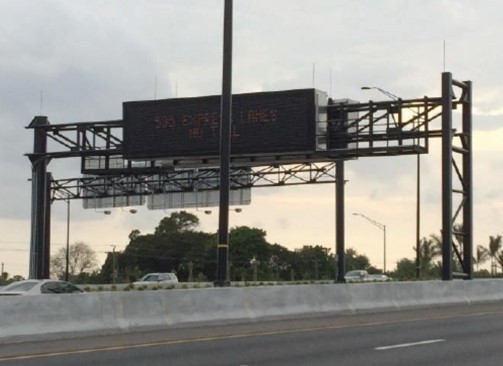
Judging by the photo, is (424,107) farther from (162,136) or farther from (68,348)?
(68,348)

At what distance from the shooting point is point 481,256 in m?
89.3

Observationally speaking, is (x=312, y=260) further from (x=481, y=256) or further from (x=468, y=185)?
(x=468, y=185)

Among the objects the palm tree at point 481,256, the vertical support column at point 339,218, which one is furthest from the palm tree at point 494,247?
the vertical support column at point 339,218

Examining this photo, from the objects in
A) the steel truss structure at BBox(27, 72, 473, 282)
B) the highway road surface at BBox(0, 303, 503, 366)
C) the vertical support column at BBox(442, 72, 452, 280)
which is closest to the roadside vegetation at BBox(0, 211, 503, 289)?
the steel truss structure at BBox(27, 72, 473, 282)

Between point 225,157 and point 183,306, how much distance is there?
5.38m

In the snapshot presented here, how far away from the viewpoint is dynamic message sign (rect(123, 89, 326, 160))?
4062cm

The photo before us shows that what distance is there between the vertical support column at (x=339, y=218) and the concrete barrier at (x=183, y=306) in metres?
20.6

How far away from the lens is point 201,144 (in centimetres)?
4256

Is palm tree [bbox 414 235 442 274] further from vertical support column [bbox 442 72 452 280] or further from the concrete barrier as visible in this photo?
the concrete barrier

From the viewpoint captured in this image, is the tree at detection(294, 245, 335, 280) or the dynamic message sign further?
the tree at detection(294, 245, 335, 280)

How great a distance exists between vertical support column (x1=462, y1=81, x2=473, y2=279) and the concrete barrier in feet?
20.9

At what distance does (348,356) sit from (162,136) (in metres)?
29.5

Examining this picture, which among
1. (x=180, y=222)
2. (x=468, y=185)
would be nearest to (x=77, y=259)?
(x=180, y=222)

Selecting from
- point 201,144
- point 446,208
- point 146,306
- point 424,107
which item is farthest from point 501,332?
point 201,144
